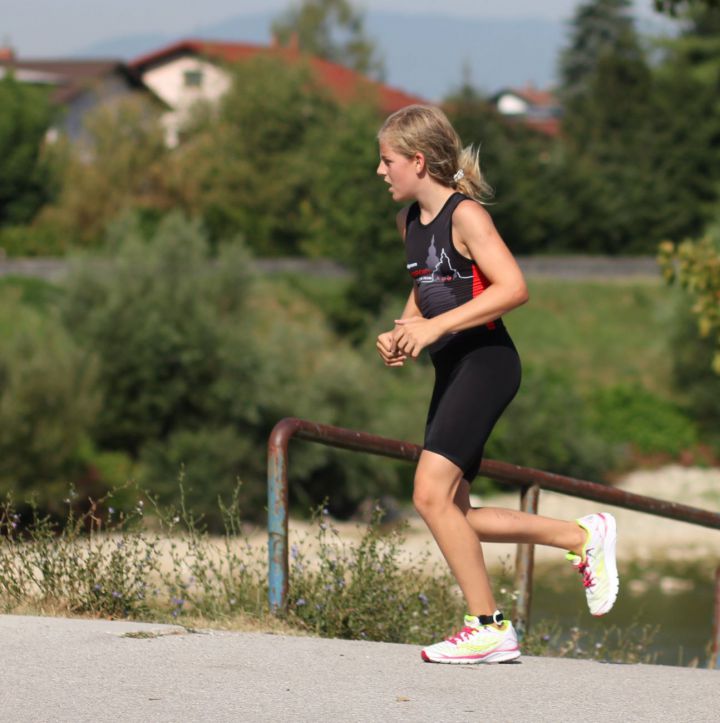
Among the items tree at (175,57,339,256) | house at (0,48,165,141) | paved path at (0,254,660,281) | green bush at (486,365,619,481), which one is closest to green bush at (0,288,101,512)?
green bush at (486,365,619,481)

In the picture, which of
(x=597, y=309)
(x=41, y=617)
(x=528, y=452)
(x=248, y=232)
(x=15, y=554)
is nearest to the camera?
(x=41, y=617)

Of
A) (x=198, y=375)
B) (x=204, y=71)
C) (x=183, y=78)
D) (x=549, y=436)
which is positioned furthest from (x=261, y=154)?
(x=198, y=375)

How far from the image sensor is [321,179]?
177 feet

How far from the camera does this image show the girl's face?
16.5ft

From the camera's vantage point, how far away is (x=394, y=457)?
586 centimetres

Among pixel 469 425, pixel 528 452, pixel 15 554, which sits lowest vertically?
pixel 528 452

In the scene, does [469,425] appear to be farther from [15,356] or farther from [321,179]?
[321,179]


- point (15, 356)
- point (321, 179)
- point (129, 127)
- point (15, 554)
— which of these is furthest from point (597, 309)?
point (15, 554)

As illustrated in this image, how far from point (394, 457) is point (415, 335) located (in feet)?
3.86

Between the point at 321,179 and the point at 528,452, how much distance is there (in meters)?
19.2

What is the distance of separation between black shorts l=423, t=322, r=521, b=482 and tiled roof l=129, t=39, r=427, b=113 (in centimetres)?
6248

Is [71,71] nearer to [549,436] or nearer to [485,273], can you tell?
[549,436]

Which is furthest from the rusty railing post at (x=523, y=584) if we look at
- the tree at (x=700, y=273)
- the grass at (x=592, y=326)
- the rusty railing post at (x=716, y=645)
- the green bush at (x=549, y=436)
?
the grass at (x=592, y=326)

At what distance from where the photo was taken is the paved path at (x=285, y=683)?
13.7ft
